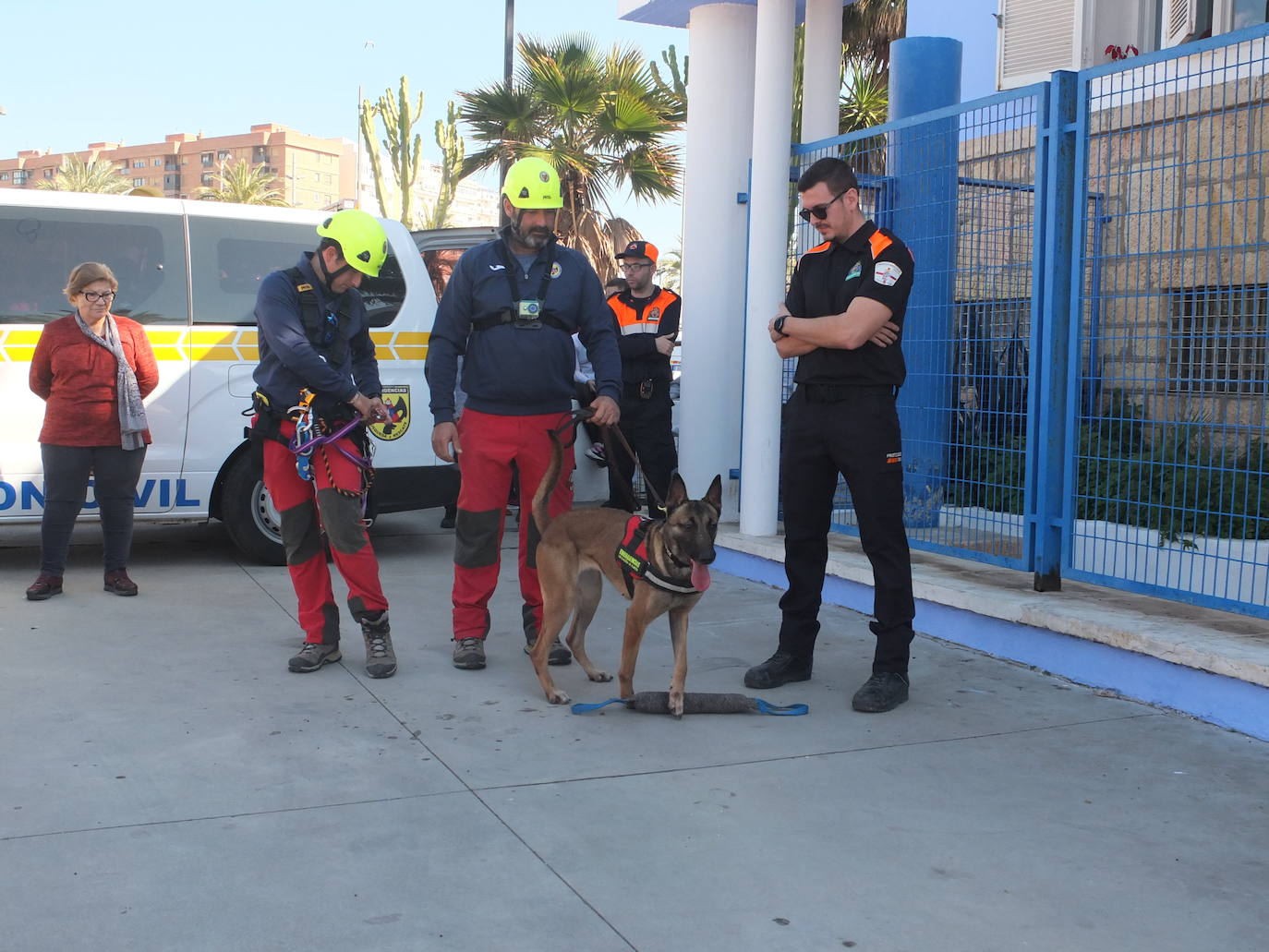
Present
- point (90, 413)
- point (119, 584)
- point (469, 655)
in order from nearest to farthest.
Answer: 1. point (469, 655)
2. point (90, 413)
3. point (119, 584)

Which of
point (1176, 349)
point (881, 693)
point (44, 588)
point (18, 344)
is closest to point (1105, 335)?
point (1176, 349)

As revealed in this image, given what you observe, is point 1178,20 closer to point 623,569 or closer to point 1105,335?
point 1105,335

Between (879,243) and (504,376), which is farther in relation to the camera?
(504,376)

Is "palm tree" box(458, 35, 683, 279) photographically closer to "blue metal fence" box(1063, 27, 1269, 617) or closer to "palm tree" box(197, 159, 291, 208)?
"blue metal fence" box(1063, 27, 1269, 617)

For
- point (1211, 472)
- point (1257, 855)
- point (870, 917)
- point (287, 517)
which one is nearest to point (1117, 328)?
point (1211, 472)

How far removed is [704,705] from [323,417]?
76.4 inches

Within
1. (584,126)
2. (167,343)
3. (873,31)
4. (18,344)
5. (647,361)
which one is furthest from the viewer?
(584,126)

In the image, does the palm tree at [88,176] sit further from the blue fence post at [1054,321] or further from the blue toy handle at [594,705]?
the blue toy handle at [594,705]

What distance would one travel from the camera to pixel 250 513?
7.16m

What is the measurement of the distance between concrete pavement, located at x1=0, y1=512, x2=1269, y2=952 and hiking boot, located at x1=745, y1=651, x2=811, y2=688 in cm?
7

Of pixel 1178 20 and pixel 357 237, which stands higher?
pixel 1178 20

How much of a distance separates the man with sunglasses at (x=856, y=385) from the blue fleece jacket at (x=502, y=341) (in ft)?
3.05

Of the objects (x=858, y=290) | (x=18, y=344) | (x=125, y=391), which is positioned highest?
(x=858, y=290)

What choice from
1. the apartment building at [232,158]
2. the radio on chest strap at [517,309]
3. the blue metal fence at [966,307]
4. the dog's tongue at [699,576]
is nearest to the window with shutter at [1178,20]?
the blue metal fence at [966,307]
